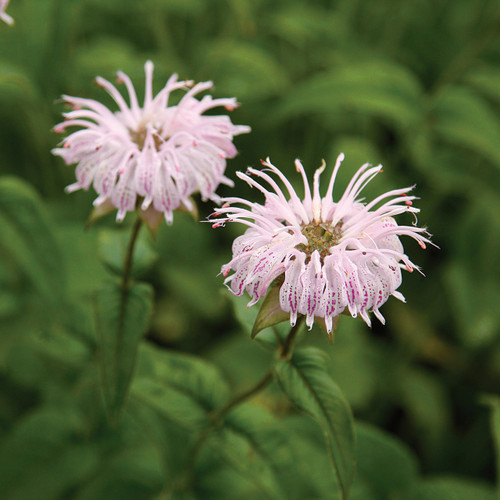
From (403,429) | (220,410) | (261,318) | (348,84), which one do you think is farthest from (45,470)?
(348,84)

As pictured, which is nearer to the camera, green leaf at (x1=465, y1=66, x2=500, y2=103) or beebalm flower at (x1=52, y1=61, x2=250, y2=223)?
beebalm flower at (x1=52, y1=61, x2=250, y2=223)

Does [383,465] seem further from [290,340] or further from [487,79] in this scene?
[487,79]

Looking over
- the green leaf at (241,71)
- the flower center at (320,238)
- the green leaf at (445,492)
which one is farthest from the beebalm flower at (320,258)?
the green leaf at (241,71)

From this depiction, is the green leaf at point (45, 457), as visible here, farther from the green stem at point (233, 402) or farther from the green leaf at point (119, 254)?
the green leaf at point (119, 254)

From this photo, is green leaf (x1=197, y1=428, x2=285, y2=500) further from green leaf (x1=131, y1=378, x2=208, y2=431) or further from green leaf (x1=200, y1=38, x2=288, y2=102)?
green leaf (x1=200, y1=38, x2=288, y2=102)

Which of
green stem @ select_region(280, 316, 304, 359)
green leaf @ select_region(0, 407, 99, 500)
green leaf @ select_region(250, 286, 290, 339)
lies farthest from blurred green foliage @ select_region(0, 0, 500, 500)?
green leaf @ select_region(250, 286, 290, 339)

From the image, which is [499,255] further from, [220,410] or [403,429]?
[220,410]
